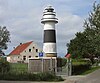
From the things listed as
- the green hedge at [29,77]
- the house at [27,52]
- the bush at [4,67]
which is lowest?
the green hedge at [29,77]

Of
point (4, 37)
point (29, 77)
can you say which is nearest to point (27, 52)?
point (4, 37)

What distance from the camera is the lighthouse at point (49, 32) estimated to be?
42.2 meters

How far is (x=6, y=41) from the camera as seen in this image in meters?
105

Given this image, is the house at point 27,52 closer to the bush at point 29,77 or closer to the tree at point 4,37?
the tree at point 4,37

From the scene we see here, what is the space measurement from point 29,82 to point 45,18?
19328 millimetres

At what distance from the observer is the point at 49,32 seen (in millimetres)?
43031

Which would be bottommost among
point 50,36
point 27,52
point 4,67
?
point 4,67

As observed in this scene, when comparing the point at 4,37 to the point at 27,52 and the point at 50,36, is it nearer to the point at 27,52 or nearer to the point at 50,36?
the point at 27,52

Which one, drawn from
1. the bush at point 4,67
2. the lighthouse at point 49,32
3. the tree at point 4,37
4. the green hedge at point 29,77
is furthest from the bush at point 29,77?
the tree at point 4,37

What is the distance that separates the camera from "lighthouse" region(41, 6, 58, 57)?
139 feet

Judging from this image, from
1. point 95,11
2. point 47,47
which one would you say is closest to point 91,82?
point 95,11

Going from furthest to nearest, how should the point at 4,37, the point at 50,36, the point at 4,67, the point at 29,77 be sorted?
the point at 4,37 < the point at 50,36 < the point at 4,67 < the point at 29,77

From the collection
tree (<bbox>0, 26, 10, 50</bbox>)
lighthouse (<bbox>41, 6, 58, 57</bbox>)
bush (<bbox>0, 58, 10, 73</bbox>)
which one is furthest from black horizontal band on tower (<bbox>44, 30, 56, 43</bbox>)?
tree (<bbox>0, 26, 10, 50</bbox>)

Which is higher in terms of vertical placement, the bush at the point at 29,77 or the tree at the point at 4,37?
the tree at the point at 4,37
